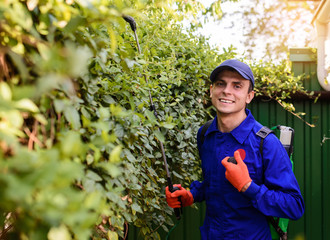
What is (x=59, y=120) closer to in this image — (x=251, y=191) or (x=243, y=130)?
(x=251, y=191)

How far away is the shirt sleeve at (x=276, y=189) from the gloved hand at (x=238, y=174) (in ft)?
0.16

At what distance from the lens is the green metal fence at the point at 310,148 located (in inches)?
164

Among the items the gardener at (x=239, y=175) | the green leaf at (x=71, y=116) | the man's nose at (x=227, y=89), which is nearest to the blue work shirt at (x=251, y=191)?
the gardener at (x=239, y=175)

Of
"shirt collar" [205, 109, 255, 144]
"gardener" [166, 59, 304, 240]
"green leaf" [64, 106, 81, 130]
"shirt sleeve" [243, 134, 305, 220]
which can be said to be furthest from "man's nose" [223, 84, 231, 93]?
"green leaf" [64, 106, 81, 130]

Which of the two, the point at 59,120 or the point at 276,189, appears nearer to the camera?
the point at 59,120

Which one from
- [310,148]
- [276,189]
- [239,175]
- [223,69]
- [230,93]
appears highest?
[223,69]

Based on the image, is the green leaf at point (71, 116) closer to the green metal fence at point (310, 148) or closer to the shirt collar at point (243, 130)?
the shirt collar at point (243, 130)

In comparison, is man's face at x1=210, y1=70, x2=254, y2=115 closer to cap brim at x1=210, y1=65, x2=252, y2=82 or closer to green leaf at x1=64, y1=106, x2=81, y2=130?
cap brim at x1=210, y1=65, x2=252, y2=82

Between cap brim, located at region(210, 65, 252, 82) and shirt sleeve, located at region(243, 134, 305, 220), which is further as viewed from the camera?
cap brim, located at region(210, 65, 252, 82)

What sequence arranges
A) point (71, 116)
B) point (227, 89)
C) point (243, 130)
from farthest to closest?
point (227, 89) → point (243, 130) → point (71, 116)

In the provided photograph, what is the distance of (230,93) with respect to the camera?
236cm

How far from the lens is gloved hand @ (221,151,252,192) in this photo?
2027 mm

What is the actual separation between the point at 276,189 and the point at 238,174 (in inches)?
11.0

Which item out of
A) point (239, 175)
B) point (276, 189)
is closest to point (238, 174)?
point (239, 175)
